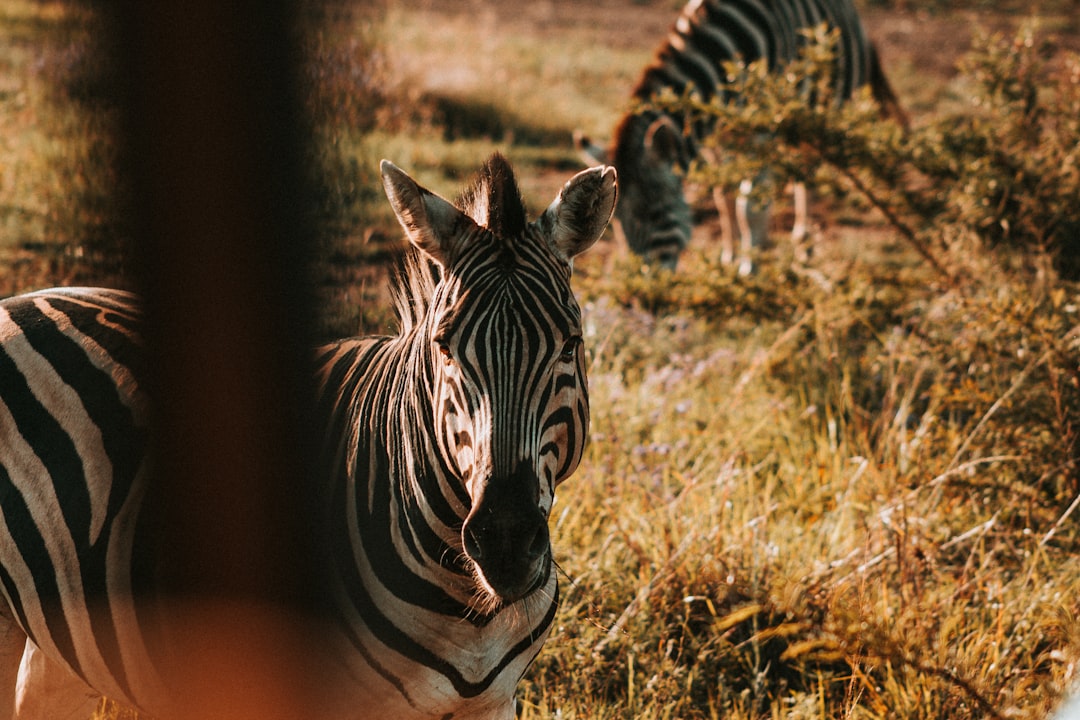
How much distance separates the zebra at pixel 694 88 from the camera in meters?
7.10

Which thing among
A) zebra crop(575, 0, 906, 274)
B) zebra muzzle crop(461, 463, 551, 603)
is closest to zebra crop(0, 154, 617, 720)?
zebra muzzle crop(461, 463, 551, 603)

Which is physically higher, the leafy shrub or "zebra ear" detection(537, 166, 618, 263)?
the leafy shrub

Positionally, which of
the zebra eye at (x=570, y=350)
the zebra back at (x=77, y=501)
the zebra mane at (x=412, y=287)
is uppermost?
the zebra mane at (x=412, y=287)

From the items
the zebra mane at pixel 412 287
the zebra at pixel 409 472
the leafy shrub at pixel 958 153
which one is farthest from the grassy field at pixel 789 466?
the zebra mane at pixel 412 287

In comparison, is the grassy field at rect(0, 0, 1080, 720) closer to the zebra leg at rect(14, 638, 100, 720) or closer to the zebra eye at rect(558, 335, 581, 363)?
the zebra eye at rect(558, 335, 581, 363)

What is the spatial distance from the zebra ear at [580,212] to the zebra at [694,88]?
4.23 meters

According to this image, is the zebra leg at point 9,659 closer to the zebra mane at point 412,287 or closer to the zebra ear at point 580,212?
the zebra mane at point 412,287

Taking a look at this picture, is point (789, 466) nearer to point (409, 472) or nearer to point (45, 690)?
point (409, 472)

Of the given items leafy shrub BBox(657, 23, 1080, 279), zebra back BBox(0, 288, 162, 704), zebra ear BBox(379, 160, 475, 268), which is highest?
leafy shrub BBox(657, 23, 1080, 279)

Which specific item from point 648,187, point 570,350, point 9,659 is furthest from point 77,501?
point 648,187

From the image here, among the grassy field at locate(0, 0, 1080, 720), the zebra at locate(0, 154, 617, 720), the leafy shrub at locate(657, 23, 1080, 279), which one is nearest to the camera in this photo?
the zebra at locate(0, 154, 617, 720)

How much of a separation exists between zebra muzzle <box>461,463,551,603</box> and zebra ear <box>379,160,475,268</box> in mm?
558

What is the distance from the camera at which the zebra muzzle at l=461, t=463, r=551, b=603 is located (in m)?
1.85

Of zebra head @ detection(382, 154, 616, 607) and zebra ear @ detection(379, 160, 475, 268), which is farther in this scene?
zebra ear @ detection(379, 160, 475, 268)
